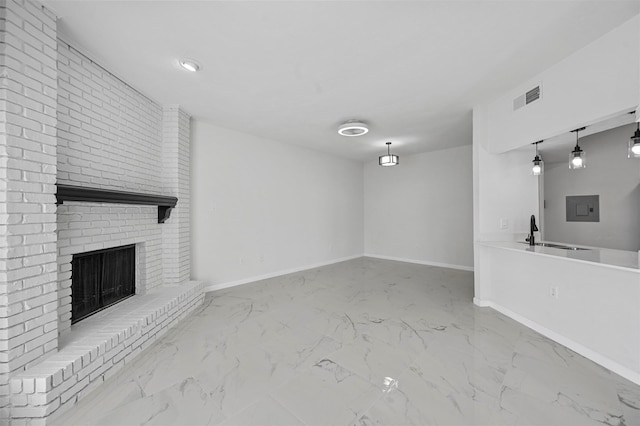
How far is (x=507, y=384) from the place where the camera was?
1.88 m

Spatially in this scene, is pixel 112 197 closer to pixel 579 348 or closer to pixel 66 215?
pixel 66 215

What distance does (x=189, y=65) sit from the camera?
97.3 inches

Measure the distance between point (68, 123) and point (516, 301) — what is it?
5.03 meters

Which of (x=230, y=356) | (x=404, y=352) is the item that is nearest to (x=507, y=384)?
(x=404, y=352)

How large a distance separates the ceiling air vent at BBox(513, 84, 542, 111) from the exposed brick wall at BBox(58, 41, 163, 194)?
4.52 meters

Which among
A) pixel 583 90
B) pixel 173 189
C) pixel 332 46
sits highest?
pixel 332 46

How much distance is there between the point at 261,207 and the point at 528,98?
421cm

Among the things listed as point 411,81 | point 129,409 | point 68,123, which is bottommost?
point 129,409

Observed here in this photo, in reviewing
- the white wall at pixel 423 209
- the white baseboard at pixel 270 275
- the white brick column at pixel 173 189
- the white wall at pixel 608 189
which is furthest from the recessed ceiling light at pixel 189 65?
the white wall at pixel 608 189

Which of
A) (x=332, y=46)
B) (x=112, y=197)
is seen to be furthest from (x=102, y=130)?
(x=332, y=46)

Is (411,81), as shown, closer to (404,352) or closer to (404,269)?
(404,352)

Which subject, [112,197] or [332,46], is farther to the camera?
[112,197]

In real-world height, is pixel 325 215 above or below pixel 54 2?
below

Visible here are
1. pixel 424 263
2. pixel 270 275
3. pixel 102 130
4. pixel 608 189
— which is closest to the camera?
pixel 102 130
